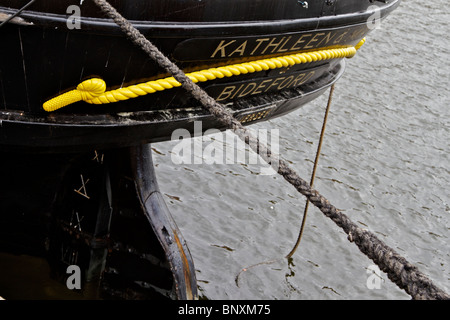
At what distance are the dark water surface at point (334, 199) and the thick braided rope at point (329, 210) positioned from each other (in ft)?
7.69

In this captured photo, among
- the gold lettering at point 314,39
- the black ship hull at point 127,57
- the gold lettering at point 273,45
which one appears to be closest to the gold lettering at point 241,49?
the black ship hull at point 127,57

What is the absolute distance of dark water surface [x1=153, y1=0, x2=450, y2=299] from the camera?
190 inches

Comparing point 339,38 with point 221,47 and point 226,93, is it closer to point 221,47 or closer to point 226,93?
point 226,93

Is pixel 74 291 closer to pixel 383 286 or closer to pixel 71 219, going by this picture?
pixel 71 219

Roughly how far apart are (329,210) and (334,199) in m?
3.78

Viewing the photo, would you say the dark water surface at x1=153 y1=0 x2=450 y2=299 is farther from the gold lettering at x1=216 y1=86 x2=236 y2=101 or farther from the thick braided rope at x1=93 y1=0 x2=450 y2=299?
the thick braided rope at x1=93 y1=0 x2=450 y2=299

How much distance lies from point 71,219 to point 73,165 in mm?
405

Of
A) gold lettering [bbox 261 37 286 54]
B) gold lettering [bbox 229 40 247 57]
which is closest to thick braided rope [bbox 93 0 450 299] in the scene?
gold lettering [bbox 229 40 247 57]

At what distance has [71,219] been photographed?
3680mm

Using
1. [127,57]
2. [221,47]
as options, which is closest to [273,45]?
[221,47]

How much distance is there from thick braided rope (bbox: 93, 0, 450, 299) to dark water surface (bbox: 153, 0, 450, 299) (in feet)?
7.69

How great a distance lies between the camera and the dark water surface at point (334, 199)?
4832 millimetres

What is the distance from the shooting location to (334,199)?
5.87m

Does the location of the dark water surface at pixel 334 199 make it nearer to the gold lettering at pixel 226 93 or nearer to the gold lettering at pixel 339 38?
the gold lettering at pixel 226 93
